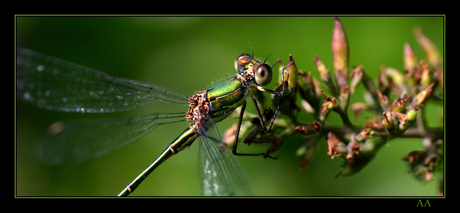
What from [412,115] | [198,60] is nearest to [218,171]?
[412,115]

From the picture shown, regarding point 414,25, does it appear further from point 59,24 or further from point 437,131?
point 59,24

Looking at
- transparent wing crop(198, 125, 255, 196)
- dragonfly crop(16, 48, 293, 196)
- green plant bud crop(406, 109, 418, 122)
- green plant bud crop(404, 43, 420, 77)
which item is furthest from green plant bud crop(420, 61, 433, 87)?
dragonfly crop(16, 48, 293, 196)

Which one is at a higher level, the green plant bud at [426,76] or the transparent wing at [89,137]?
the green plant bud at [426,76]

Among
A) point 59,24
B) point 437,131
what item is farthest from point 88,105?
point 437,131

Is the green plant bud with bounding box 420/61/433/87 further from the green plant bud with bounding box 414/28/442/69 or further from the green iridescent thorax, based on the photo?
the green iridescent thorax

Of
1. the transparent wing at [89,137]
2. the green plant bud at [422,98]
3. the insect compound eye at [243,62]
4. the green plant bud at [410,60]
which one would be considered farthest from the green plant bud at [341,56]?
the transparent wing at [89,137]

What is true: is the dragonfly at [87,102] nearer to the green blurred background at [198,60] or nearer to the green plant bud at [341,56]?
the green blurred background at [198,60]

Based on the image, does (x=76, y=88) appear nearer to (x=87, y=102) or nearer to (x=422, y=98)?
(x=87, y=102)
